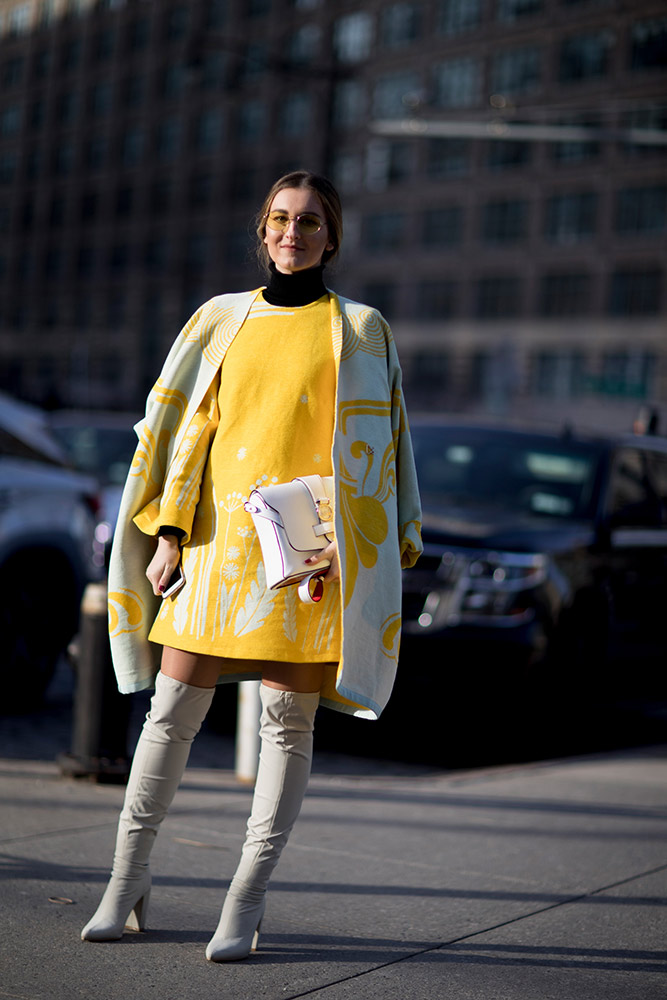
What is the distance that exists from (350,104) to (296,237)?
67.8m

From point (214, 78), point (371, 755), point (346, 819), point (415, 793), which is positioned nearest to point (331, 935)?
point (346, 819)

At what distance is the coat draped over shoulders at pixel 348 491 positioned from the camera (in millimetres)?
3262

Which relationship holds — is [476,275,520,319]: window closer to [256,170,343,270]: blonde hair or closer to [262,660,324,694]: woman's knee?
[256,170,343,270]: blonde hair

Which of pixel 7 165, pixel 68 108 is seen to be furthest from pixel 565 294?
pixel 7 165

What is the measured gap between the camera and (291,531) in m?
3.15

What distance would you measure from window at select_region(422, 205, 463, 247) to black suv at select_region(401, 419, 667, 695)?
56.2 meters

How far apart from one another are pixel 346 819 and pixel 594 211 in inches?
2215

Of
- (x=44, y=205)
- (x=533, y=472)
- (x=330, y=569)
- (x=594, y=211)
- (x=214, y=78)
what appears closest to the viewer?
(x=330, y=569)

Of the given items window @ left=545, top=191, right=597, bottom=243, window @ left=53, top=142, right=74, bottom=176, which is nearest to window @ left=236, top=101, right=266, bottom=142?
window @ left=53, top=142, right=74, bottom=176

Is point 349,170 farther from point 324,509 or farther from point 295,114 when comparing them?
point 324,509

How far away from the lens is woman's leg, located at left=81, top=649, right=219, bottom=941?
326 centimetres

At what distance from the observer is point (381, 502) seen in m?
3.35

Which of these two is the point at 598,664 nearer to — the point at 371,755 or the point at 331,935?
the point at 371,755

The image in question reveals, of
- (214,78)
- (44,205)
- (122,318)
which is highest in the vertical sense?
(214,78)
